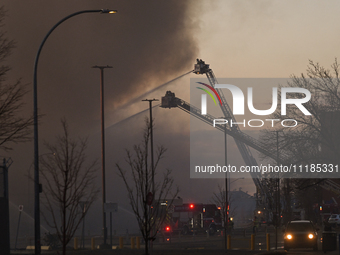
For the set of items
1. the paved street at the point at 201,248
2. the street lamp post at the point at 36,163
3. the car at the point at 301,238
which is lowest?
the paved street at the point at 201,248

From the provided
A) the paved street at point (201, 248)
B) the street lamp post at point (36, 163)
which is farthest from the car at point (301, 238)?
the street lamp post at point (36, 163)

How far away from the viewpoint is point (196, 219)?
55281mm

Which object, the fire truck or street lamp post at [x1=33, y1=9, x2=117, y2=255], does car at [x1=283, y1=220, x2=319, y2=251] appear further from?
the fire truck

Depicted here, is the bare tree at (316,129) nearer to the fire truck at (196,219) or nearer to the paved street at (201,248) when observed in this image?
the paved street at (201,248)

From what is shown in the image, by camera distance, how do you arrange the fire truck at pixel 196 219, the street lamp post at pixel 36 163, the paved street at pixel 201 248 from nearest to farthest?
1. the street lamp post at pixel 36 163
2. the paved street at pixel 201 248
3. the fire truck at pixel 196 219

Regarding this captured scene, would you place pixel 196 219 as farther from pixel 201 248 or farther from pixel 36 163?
pixel 36 163

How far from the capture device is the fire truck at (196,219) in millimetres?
54469

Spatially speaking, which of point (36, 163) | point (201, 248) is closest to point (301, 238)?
point (201, 248)

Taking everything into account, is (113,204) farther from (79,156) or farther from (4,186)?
(79,156)

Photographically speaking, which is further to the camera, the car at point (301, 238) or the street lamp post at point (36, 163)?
the car at point (301, 238)

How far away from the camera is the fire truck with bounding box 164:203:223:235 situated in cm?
5447

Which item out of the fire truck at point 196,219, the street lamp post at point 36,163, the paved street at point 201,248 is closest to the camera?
the street lamp post at point 36,163

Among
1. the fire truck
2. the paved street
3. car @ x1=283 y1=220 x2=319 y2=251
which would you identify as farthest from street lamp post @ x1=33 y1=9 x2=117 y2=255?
the fire truck

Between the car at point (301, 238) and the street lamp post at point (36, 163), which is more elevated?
the street lamp post at point (36, 163)
